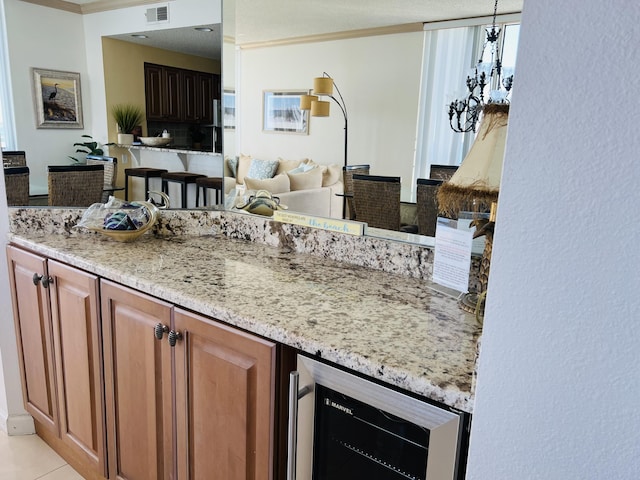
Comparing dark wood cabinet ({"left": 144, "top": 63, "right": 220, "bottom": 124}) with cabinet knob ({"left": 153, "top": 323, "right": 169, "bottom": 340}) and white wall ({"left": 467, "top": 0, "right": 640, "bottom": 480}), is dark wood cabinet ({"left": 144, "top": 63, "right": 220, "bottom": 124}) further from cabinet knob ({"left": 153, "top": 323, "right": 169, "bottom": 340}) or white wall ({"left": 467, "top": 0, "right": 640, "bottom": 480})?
white wall ({"left": 467, "top": 0, "right": 640, "bottom": 480})

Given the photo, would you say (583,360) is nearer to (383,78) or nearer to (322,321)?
(322,321)

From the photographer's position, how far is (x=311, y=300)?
1.42 metres

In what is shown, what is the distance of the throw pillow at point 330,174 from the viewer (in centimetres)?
184

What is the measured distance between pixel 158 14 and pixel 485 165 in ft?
5.57

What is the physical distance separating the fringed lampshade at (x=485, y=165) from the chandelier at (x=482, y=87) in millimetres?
109

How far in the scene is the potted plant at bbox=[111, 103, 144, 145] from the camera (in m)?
2.24

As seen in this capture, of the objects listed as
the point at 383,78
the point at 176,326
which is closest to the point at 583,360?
the point at 176,326

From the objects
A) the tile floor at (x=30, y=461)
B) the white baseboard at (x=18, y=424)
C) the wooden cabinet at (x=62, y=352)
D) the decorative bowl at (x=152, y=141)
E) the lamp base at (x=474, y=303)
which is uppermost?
the decorative bowl at (x=152, y=141)

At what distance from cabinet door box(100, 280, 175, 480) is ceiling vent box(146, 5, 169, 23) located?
125 cm

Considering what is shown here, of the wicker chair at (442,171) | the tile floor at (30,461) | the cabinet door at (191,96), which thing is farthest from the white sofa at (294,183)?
the tile floor at (30,461)

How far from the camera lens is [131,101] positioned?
2238 mm

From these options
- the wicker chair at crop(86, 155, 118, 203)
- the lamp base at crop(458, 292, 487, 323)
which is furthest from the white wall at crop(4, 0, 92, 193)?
the lamp base at crop(458, 292, 487, 323)

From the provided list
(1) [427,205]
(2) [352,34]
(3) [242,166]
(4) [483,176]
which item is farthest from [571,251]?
(3) [242,166]

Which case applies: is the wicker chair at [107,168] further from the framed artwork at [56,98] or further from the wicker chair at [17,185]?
the wicker chair at [17,185]
